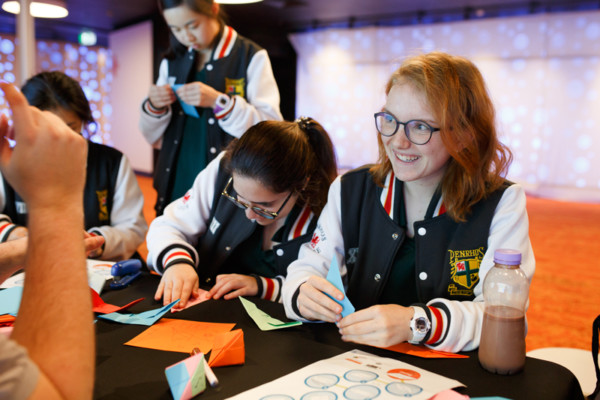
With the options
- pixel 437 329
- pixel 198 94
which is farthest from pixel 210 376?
pixel 198 94

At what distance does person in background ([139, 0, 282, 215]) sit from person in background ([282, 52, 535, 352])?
107cm

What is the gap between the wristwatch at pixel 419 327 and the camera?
1.09 meters

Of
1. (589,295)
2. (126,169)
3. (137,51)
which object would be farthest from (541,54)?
(126,169)

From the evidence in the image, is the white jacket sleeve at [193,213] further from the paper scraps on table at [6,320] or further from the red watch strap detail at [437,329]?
the red watch strap detail at [437,329]

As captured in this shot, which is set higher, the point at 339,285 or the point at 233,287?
the point at 339,285

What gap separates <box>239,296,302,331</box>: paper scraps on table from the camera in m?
1.19

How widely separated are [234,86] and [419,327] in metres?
1.77

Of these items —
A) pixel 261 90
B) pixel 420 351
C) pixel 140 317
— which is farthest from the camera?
pixel 261 90

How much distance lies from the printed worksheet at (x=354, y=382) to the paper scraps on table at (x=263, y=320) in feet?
0.63

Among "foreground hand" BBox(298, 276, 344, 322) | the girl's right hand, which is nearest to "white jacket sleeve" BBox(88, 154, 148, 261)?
the girl's right hand

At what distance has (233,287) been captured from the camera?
146 cm

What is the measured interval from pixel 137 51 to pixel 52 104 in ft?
27.9

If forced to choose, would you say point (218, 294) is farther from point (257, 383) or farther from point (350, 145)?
point (350, 145)

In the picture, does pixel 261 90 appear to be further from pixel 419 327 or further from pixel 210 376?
pixel 210 376
